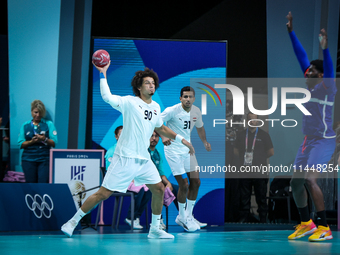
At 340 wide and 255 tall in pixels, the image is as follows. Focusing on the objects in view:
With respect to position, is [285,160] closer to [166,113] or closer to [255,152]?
[255,152]

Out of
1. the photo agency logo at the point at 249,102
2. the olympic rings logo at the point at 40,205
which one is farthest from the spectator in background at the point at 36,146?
the photo agency logo at the point at 249,102

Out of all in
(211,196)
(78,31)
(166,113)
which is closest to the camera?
(166,113)

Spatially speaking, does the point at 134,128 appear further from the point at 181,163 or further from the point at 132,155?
the point at 181,163

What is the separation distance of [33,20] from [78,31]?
2.80 ft

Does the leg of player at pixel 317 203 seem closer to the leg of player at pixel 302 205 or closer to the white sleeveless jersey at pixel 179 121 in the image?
the leg of player at pixel 302 205

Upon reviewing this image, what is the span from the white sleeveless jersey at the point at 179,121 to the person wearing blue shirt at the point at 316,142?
2.21 metres

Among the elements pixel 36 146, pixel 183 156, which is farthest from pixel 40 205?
pixel 183 156

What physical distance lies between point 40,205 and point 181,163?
212cm

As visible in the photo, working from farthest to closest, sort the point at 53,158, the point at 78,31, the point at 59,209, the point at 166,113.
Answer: the point at 78,31 → the point at 53,158 → the point at 166,113 → the point at 59,209

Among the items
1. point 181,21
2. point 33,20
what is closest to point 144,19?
point 181,21

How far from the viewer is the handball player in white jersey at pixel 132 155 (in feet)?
16.0

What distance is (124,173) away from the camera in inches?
193

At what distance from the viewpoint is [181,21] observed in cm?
924

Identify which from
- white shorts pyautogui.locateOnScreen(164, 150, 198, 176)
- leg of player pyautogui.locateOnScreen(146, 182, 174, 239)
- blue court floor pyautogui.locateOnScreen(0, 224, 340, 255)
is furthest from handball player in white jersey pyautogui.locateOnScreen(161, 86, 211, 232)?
blue court floor pyautogui.locateOnScreen(0, 224, 340, 255)
